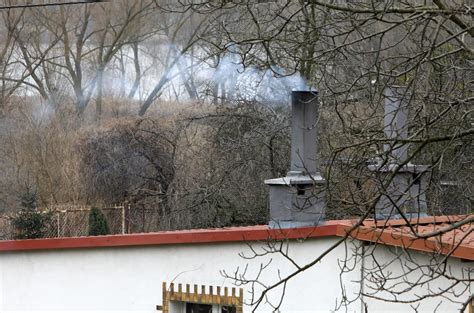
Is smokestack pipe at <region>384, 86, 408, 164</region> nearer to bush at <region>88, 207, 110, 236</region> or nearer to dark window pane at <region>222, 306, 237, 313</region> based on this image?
dark window pane at <region>222, 306, 237, 313</region>

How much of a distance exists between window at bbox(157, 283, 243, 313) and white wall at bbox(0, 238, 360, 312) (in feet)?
0.29

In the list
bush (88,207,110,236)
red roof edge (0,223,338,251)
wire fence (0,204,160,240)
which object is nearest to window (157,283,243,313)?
red roof edge (0,223,338,251)

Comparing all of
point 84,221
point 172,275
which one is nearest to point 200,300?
point 172,275

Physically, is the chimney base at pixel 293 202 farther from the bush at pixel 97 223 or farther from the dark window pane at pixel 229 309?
the bush at pixel 97 223

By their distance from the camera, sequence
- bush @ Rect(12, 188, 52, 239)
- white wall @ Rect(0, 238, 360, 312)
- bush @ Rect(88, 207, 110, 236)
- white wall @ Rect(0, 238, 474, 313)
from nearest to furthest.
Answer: white wall @ Rect(0, 238, 474, 313)
white wall @ Rect(0, 238, 360, 312)
bush @ Rect(88, 207, 110, 236)
bush @ Rect(12, 188, 52, 239)

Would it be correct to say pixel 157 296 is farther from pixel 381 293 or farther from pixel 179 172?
pixel 179 172

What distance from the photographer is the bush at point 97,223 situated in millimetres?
20266

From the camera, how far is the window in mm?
9414

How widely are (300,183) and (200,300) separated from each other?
1.58 metres

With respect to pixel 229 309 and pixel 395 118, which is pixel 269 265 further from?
pixel 395 118

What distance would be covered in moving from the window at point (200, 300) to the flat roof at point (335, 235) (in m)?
0.49

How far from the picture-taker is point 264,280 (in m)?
9.16

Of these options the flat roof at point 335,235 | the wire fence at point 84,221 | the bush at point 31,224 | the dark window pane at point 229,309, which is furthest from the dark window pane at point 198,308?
the bush at point 31,224

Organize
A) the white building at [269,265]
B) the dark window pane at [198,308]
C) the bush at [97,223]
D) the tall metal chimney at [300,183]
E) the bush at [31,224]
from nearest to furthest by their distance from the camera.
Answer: the white building at [269,265] < the tall metal chimney at [300,183] < the dark window pane at [198,308] < the bush at [97,223] < the bush at [31,224]
